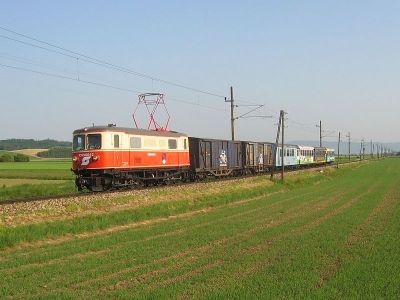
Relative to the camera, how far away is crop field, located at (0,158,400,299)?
9148mm

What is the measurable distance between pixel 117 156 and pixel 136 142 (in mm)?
2134

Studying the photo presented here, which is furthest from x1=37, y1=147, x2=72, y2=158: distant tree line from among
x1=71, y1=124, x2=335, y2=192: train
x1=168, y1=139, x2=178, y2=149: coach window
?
Answer: x1=168, y1=139, x2=178, y2=149: coach window

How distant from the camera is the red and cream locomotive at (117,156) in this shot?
2642 cm

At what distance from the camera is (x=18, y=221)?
56.5ft

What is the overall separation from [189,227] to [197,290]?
29.4 feet

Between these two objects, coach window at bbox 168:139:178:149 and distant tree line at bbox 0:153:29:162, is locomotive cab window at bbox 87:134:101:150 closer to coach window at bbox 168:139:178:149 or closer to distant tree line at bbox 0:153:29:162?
coach window at bbox 168:139:178:149

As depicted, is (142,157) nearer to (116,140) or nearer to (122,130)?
(122,130)

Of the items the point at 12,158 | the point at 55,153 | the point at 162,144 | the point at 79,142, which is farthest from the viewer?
the point at 55,153

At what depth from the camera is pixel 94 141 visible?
87.1 ft

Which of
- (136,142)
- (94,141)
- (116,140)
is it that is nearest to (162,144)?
(136,142)

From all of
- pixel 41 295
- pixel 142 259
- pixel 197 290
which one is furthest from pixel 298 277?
pixel 41 295

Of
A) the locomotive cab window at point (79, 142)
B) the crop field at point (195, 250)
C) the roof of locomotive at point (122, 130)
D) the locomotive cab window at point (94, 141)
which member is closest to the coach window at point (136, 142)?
the roof of locomotive at point (122, 130)

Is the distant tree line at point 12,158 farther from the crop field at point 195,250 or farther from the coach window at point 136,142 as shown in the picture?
the crop field at point 195,250

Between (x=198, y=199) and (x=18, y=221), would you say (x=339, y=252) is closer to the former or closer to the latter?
(x=18, y=221)
